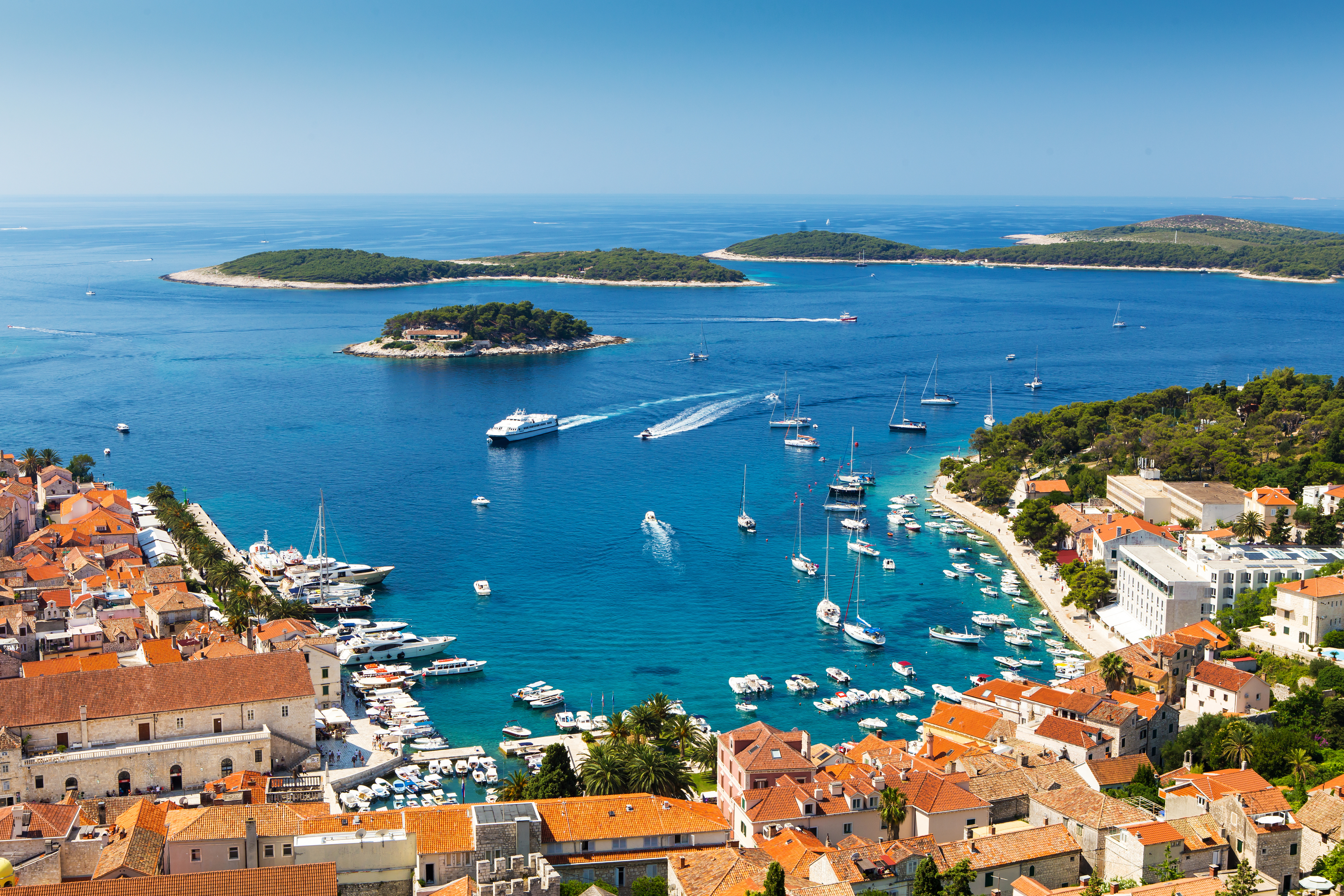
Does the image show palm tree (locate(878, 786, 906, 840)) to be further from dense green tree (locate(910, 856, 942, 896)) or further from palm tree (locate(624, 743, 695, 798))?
palm tree (locate(624, 743, 695, 798))

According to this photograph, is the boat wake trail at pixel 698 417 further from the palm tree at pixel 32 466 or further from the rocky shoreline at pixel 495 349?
the palm tree at pixel 32 466

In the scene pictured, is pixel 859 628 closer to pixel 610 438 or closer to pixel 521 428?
pixel 610 438

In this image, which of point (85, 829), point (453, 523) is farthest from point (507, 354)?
point (85, 829)

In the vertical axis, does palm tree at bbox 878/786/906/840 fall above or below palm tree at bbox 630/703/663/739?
above

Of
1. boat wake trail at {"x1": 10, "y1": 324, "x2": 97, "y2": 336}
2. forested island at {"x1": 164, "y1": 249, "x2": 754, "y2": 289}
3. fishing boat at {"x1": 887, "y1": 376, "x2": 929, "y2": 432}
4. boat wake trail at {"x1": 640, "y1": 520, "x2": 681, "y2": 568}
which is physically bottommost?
boat wake trail at {"x1": 640, "y1": 520, "x2": 681, "y2": 568}

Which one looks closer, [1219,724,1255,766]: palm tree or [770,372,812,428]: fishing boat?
[1219,724,1255,766]: palm tree

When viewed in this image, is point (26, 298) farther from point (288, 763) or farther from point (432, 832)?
point (432, 832)

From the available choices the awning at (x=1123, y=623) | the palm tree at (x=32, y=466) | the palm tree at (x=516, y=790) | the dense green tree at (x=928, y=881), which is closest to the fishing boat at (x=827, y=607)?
the awning at (x=1123, y=623)

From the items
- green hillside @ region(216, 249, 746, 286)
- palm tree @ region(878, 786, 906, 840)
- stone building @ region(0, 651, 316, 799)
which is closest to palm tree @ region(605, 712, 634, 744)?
stone building @ region(0, 651, 316, 799)

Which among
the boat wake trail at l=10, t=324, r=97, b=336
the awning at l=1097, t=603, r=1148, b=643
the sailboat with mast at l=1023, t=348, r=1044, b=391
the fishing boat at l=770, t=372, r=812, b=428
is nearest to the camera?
the awning at l=1097, t=603, r=1148, b=643
